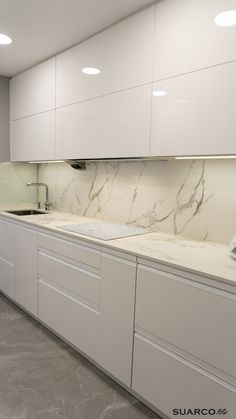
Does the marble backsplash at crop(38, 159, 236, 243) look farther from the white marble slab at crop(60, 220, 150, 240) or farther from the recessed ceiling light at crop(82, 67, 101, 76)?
the recessed ceiling light at crop(82, 67, 101, 76)

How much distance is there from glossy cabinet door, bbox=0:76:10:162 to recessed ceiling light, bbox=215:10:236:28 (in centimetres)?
240

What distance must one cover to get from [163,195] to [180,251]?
62 cm

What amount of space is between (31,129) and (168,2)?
1700mm

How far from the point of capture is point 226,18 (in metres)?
1.33

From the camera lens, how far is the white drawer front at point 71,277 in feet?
5.84

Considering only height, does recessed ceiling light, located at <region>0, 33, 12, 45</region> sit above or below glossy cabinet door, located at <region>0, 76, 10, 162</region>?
above

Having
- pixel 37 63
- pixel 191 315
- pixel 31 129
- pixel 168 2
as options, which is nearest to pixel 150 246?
pixel 191 315

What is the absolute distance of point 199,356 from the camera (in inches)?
49.1

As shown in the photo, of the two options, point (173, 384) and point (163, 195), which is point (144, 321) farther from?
point (163, 195)

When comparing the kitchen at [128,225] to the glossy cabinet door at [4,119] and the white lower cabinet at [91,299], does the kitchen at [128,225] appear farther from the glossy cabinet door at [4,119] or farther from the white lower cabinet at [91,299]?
the glossy cabinet door at [4,119]

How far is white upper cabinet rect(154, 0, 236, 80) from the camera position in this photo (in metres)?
1.35

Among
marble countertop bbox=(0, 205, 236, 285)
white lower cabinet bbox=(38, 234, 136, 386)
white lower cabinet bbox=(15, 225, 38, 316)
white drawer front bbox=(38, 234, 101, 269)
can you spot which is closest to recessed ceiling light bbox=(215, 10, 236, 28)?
marble countertop bbox=(0, 205, 236, 285)

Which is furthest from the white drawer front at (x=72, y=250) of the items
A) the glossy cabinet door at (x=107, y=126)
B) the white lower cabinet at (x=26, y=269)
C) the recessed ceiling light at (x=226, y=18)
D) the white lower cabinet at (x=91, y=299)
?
the recessed ceiling light at (x=226, y=18)

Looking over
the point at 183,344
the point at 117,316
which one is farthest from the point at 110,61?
the point at 183,344
